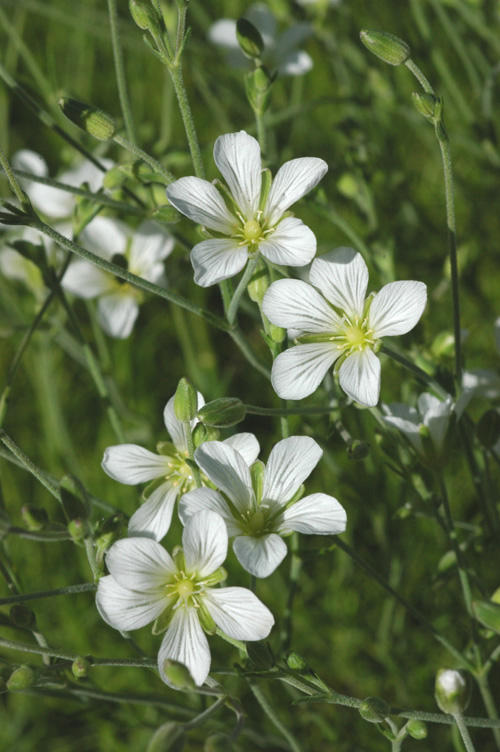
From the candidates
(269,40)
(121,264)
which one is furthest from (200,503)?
(269,40)

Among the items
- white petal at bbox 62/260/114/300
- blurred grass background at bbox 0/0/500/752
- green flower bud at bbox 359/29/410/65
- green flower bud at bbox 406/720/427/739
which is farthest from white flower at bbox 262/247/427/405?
white petal at bbox 62/260/114/300

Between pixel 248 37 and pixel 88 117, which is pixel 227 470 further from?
pixel 248 37

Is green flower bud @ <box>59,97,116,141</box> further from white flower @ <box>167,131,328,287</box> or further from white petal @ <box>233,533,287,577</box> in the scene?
white petal @ <box>233,533,287,577</box>

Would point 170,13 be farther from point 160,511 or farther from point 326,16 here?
point 160,511

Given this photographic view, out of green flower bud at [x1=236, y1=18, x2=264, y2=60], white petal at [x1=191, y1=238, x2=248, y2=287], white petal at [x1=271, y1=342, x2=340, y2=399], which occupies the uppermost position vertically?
green flower bud at [x1=236, y1=18, x2=264, y2=60]

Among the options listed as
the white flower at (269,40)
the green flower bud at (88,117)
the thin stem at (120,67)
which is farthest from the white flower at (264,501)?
the white flower at (269,40)

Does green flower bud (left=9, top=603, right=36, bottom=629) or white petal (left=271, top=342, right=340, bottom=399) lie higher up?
white petal (left=271, top=342, right=340, bottom=399)

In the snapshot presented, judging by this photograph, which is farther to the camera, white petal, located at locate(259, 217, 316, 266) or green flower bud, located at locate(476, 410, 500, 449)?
green flower bud, located at locate(476, 410, 500, 449)

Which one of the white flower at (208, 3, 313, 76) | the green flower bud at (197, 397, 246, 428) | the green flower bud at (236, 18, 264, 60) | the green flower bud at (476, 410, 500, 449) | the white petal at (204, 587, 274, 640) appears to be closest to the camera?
the white petal at (204, 587, 274, 640)
